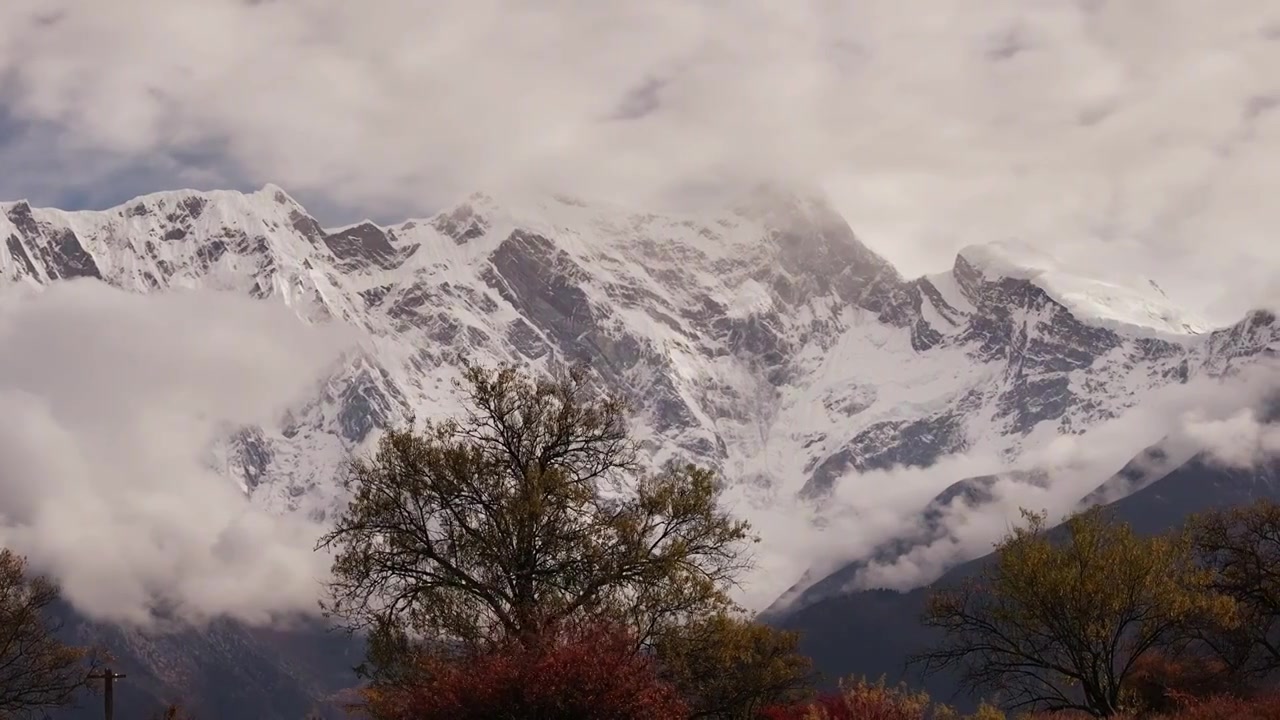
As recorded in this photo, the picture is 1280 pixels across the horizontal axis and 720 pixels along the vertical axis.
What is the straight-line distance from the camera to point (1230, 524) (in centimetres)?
5378

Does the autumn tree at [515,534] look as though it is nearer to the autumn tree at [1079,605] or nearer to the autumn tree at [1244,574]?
the autumn tree at [1079,605]

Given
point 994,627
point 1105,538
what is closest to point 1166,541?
point 1105,538

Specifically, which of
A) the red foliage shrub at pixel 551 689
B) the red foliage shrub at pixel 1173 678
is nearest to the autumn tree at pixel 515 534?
the red foliage shrub at pixel 551 689

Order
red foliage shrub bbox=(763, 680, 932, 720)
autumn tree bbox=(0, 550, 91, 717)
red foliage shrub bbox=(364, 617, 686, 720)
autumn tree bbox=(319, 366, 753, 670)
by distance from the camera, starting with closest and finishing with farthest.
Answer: red foliage shrub bbox=(364, 617, 686, 720), red foliage shrub bbox=(763, 680, 932, 720), autumn tree bbox=(319, 366, 753, 670), autumn tree bbox=(0, 550, 91, 717)

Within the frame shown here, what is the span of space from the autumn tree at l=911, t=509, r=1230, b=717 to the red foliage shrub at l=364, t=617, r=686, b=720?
15.5 metres

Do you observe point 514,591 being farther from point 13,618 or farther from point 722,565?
point 13,618

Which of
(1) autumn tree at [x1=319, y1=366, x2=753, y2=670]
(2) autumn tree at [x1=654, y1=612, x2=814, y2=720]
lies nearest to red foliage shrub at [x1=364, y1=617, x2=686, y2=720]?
(1) autumn tree at [x1=319, y1=366, x2=753, y2=670]

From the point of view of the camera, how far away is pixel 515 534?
123 ft

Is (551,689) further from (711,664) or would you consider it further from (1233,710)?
(1233,710)

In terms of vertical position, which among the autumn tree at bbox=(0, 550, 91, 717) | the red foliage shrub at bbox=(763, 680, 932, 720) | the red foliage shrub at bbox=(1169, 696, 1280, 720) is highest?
the autumn tree at bbox=(0, 550, 91, 717)

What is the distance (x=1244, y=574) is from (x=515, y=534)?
87.2 feet

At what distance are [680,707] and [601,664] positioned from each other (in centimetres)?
298

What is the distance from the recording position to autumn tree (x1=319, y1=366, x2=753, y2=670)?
3691 centimetres

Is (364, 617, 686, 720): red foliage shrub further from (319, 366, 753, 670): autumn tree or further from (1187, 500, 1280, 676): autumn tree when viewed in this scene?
(1187, 500, 1280, 676): autumn tree
